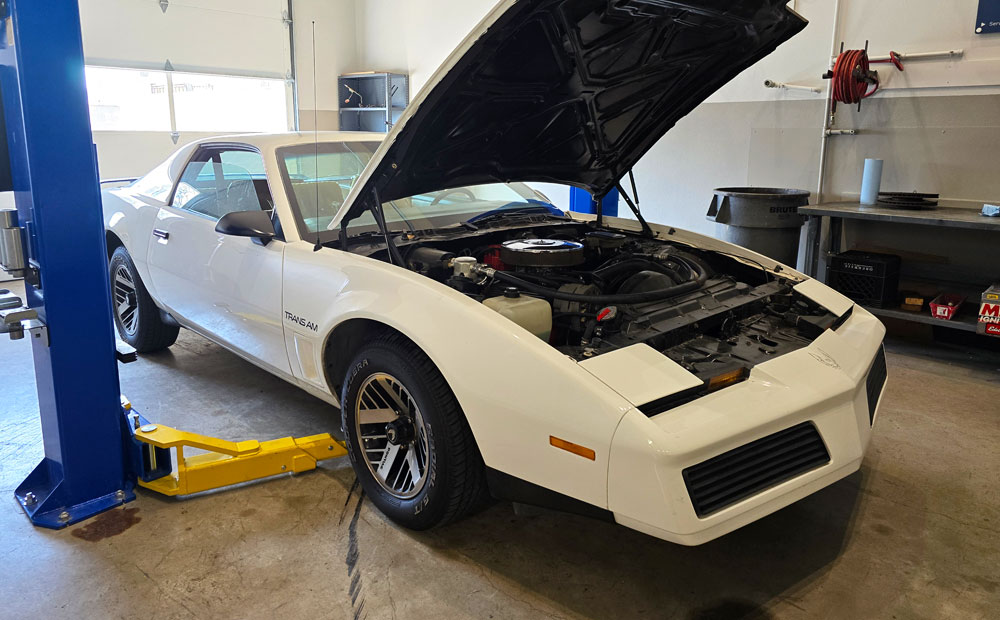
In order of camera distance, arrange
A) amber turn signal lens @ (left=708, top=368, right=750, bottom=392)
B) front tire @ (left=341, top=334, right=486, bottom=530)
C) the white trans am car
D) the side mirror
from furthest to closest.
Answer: the side mirror, front tire @ (left=341, top=334, right=486, bottom=530), amber turn signal lens @ (left=708, top=368, right=750, bottom=392), the white trans am car

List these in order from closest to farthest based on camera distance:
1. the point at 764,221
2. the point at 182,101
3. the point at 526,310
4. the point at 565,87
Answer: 1. the point at 526,310
2. the point at 565,87
3. the point at 764,221
4. the point at 182,101

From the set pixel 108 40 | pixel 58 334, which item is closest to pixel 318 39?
pixel 108 40

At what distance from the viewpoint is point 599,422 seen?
170cm

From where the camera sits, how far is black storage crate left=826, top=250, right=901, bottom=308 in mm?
4543

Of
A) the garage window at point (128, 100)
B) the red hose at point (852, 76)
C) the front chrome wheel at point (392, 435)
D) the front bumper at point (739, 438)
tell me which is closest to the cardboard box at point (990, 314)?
the red hose at point (852, 76)

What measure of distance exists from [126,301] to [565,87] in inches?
115

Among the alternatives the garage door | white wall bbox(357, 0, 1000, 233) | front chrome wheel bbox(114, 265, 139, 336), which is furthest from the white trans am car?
the garage door

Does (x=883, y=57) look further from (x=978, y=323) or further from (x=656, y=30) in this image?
(x=656, y=30)

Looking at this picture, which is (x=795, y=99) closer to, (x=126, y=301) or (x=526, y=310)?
(x=526, y=310)

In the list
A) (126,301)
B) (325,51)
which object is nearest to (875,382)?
(126,301)

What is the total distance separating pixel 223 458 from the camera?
8.45ft

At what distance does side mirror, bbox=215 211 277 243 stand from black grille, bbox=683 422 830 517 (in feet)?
5.79

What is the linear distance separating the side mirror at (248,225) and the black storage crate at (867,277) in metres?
3.70

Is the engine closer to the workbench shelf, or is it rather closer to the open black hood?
the open black hood
